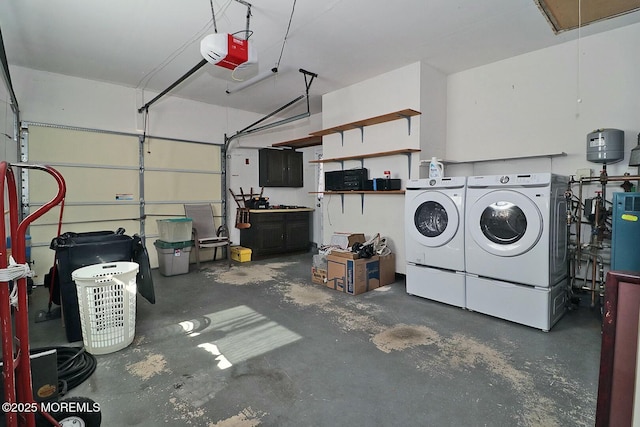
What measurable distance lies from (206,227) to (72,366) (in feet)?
11.7

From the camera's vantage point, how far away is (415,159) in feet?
13.6

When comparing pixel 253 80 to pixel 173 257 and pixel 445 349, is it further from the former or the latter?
pixel 445 349

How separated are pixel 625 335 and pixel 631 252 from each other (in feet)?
7.84

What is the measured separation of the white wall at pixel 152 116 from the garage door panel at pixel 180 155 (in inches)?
5.5

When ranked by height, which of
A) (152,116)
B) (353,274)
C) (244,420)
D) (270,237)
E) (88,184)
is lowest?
(244,420)

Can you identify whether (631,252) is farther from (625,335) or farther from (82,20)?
(82,20)

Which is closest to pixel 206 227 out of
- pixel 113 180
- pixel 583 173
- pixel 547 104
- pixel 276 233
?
pixel 276 233

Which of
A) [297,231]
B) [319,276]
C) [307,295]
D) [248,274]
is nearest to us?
[307,295]

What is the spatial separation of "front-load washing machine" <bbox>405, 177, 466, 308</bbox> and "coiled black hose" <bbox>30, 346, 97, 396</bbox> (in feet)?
9.85

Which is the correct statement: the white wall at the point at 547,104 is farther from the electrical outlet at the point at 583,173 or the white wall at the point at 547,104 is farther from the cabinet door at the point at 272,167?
the cabinet door at the point at 272,167

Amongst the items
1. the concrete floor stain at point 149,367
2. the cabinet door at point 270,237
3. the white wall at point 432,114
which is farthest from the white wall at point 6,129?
the white wall at point 432,114

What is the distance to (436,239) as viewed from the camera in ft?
11.1

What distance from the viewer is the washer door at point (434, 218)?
326 cm

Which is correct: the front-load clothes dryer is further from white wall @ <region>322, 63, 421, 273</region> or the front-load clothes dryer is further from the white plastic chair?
the white plastic chair
